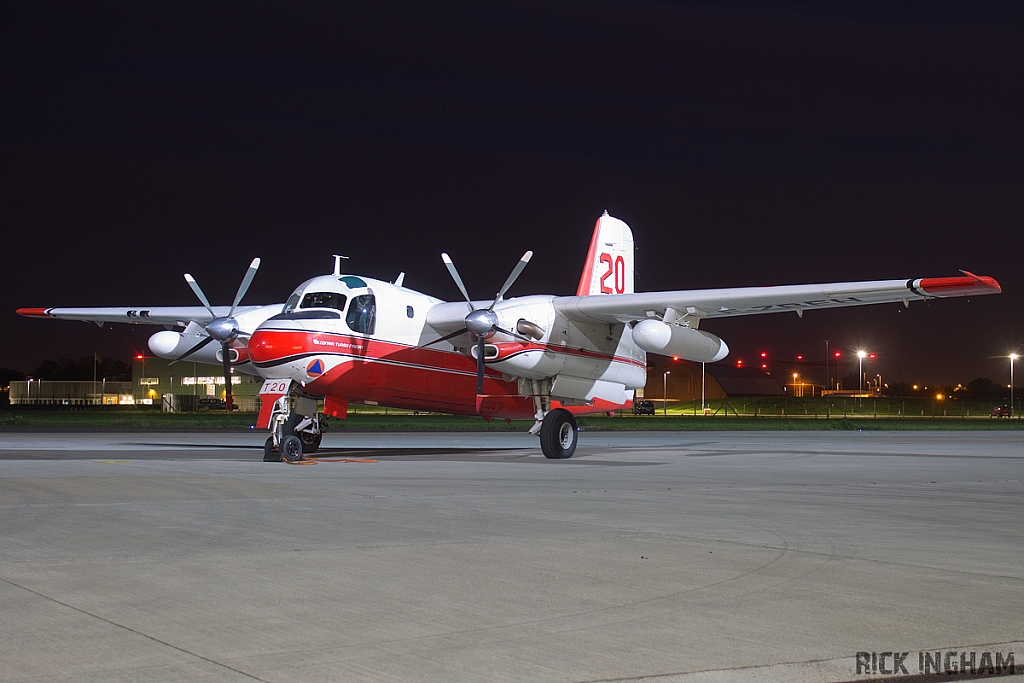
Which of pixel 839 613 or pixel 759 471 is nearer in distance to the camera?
pixel 839 613

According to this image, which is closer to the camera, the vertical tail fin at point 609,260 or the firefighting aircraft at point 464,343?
the firefighting aircraft at point 464,343

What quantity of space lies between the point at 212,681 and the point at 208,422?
173 feet

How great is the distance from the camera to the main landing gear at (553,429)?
2536cm

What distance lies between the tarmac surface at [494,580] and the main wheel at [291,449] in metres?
6.47

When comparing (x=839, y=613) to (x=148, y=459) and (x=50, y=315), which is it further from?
(x=50, y=315)

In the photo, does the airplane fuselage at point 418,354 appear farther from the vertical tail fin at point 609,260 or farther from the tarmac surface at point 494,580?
the tarmac surface at point 494,580

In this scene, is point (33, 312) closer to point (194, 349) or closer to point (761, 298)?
point (194, 349)

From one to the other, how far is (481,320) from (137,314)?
44.1 feet

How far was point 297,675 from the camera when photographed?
194 inches

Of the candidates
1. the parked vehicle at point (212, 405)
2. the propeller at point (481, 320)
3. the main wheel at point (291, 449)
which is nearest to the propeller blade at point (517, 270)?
the propeller at point (481, 320)

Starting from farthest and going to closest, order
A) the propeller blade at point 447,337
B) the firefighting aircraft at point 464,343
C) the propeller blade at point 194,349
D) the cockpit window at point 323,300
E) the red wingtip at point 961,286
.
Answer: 1. the propeller blade at point 194,349
2. the propeller blade at point 447,337
3. the cockpit window at point 323,300
4. the firefighting aircraft at point 464,343
5. the red wingtip at point 961,286

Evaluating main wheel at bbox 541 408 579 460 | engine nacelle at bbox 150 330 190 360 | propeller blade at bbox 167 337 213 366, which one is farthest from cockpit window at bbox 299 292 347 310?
main wheel at bbox 541 408 579 460

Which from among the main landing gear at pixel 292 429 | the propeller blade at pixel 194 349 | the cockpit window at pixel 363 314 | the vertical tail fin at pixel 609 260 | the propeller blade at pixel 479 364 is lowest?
the main landing gear at pixel 292 429

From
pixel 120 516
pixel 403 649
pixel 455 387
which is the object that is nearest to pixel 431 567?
pixel 403 649
